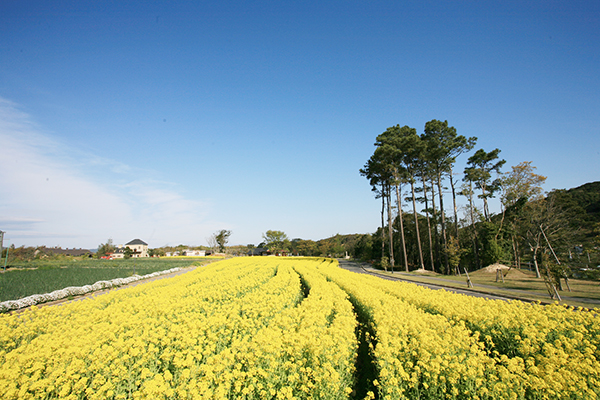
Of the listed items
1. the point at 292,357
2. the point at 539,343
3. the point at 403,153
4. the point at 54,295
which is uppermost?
the point at 403,153

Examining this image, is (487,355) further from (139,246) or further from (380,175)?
(139,246)

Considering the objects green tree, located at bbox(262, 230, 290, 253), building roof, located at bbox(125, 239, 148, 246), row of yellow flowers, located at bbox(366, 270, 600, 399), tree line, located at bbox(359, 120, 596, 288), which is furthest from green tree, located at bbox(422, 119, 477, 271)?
building roof, located at bbox(125, 239, 148, 246)

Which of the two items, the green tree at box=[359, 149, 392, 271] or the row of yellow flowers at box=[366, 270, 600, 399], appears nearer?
the row of yellow flowers at box=[366, 270, 600, 399]

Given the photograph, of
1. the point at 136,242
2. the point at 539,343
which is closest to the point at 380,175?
the point at 539,343

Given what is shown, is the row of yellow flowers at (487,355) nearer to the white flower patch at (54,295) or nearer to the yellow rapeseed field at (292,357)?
the yellow rapeseed field at (292,357)

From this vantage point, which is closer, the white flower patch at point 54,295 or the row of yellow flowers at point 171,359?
the row of yellow flowers at point 171,359

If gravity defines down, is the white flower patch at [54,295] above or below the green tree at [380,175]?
below

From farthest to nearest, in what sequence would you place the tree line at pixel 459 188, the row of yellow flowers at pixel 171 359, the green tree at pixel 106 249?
the green tree at pixel 106 249, the tree line at pixel 459 188, the row of yellow flowers at pixel 171 359

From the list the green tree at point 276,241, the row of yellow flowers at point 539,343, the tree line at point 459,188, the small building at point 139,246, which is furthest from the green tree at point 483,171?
the small building at point 139,246

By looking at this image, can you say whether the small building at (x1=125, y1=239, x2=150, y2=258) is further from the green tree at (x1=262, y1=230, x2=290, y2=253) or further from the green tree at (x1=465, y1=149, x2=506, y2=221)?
the green tree at (x1=465, y1=149, x2=506, y2=221)

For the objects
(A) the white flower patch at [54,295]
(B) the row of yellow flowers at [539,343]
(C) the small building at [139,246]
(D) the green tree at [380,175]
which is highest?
(D) the green tree at [380,175]

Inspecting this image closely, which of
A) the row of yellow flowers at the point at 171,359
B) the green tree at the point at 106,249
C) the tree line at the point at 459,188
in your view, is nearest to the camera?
the row of yellow flowers at the point at 171,359

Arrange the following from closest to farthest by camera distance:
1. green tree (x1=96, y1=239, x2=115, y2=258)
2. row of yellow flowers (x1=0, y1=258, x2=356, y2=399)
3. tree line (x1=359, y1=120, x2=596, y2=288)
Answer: row of yellow flowers (x1=0, y1=258, x2=356, y2=399) < tree line (x1=359, y1=120, x2=596, y2=288) < green tree (x1=96, y1=239, x2=115, y2=258)

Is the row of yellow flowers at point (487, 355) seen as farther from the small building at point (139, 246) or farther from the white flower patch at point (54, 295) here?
the small building at point (139, 246)
